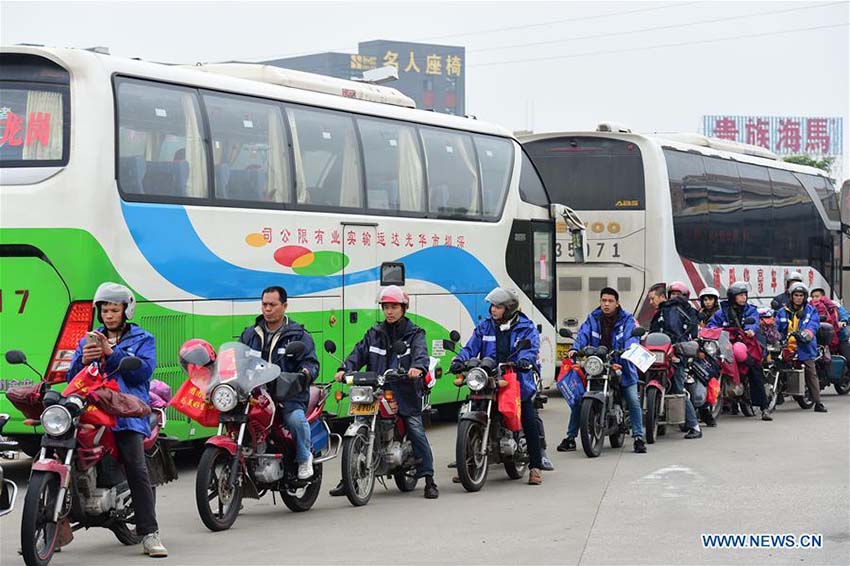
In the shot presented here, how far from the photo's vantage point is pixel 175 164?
13.0m

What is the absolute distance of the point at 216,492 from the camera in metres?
9.80

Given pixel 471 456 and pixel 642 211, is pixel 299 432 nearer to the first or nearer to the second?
pixel 471 456

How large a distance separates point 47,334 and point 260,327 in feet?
7.90

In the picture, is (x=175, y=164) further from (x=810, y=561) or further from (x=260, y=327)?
(x=810, y=561)

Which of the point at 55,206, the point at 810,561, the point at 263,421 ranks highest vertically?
the point at 55,206

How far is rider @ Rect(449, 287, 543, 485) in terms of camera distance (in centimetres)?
1223

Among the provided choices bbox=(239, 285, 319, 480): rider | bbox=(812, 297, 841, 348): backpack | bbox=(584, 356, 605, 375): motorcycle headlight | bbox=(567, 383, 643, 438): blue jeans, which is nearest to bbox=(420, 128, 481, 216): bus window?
bbox=(567, 383, 643, 438): blue jeans

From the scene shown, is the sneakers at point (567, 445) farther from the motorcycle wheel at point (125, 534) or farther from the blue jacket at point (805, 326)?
the motorcycle wheel at point (125, 534)

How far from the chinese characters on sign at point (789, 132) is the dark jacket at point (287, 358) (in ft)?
328

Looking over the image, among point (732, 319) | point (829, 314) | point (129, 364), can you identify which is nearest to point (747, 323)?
point (732, 319)

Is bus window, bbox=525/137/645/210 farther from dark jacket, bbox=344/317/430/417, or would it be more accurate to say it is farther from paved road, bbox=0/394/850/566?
dark jacket, bbox=344/317/430/417

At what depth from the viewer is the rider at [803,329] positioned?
61.6 feet

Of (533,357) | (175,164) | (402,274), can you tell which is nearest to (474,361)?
(533,357)

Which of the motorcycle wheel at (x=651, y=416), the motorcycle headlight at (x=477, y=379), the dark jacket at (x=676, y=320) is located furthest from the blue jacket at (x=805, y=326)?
the motorcycle headlight at (x=477, y=379)
